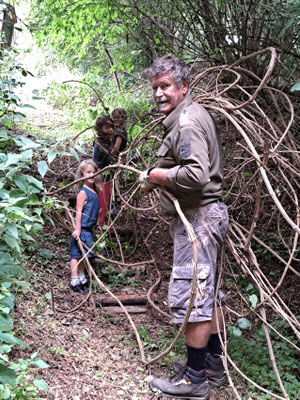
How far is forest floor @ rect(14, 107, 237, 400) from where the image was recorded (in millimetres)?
2775

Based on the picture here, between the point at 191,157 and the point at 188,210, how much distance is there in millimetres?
416

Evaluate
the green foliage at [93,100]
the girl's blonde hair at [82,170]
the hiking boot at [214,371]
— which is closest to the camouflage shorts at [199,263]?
the hiking boot at [214,371]

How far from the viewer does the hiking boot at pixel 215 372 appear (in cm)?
301

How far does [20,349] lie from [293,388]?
190cm

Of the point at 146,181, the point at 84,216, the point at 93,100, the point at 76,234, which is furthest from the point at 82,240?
the point at 93,100

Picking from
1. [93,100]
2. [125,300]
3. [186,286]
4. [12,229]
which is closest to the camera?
[12,229]

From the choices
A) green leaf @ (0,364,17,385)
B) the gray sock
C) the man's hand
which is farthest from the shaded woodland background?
the gray sock

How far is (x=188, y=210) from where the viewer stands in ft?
9.05

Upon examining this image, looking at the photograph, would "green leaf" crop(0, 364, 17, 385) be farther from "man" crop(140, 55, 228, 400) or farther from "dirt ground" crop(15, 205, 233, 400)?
"man" crop(140, 55, 228, 400)

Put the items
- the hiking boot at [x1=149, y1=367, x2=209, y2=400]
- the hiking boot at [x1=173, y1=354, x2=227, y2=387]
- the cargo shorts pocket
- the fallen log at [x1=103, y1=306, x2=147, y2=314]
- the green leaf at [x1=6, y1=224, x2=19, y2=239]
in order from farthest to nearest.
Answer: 1. the fallen log at [x1=103, y1=306, x2=147, y2=314]
2. the hiking boot at [x1=173, y1=354, x2=227, y2=387]
3. the hiking boot at [x1=149, y1=367, x2=209, y2=400]
4. the cargo shorts pocket
5. the green leaf at [x1=6, y1=224, x2=19, y2=239]

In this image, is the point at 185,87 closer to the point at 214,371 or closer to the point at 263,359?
the point at 214,371

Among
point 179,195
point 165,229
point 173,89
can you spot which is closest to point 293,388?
point 179,195

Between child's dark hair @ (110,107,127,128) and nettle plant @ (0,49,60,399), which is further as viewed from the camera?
child's dark hair @ (110,107,127,128)

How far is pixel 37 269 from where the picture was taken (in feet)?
13.0
